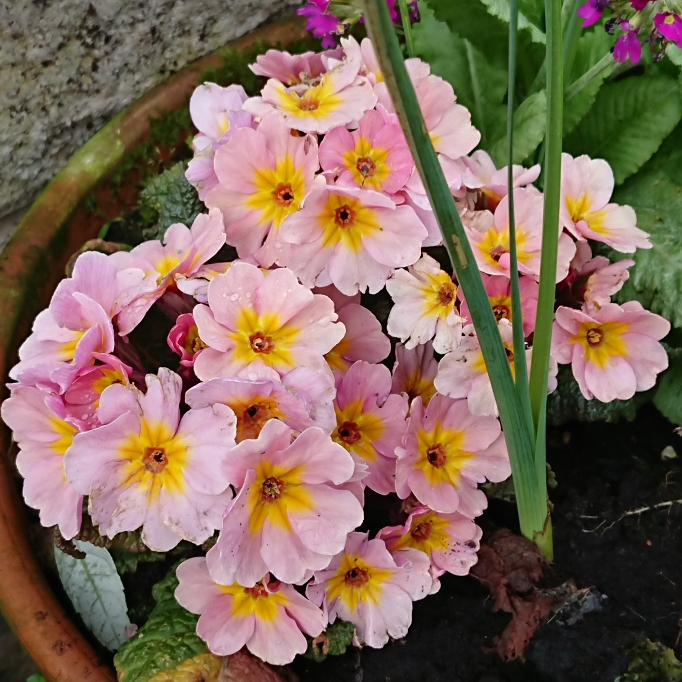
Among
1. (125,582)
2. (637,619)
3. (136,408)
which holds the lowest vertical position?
(637,619)

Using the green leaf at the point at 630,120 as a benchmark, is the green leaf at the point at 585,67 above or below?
above

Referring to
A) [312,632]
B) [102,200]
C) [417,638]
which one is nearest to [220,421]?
[312,632]

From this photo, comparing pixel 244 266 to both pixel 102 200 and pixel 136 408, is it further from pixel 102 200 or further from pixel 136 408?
pixel 102 200

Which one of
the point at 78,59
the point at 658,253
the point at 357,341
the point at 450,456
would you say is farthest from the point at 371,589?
the point at 78,59

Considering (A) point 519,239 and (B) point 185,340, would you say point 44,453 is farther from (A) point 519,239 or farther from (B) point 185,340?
(A) point 519,239

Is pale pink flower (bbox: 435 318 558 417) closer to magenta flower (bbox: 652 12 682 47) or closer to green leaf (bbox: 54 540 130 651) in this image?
magenta flower (bbox: 652 12 682 47)

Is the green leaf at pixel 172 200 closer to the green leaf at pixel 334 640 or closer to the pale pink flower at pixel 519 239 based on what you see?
the pale pink flower at pixel 519 239

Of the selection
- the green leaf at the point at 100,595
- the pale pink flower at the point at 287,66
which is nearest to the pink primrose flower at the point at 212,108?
the pale pink flower at the point at 287,66
